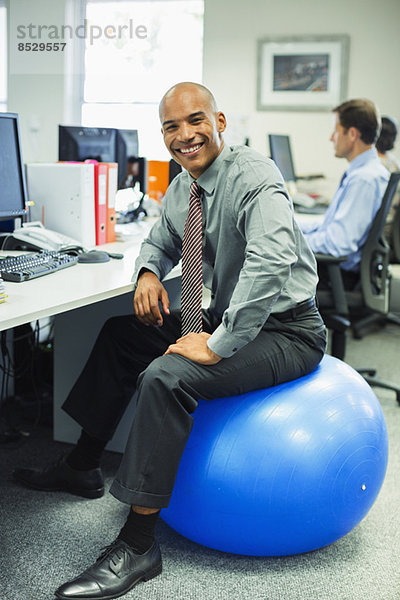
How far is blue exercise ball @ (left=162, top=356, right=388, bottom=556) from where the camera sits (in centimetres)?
158

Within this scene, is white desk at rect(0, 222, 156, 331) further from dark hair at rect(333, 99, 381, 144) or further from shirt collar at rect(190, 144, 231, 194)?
dark hair at rect(333, 99, 381, 144)

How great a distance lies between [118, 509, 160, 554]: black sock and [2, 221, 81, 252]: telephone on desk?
0.98 meters

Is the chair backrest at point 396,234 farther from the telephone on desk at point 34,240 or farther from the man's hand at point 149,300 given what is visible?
the man's hand at point 149,300

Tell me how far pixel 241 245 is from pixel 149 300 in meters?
0.31

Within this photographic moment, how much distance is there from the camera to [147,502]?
5.05ft

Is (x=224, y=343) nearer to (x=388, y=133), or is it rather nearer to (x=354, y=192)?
(x=354, y=192)

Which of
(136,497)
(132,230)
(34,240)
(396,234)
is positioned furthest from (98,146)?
(396,234)

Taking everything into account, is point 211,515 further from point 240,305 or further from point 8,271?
point 8,271

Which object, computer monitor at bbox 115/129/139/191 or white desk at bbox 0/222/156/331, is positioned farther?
computer monitor at bbox 115/129/139/191

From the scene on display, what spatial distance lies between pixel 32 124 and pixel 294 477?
15.0 ft

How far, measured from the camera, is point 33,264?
6.39 ft

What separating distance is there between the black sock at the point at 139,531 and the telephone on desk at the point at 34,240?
982mm

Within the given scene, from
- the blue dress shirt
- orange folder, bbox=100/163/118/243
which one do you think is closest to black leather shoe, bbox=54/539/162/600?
orange folder, bbox=100/163/118/243

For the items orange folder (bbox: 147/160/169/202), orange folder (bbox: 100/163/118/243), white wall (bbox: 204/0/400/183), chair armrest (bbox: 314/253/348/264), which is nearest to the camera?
orange folder (bbox: 100/163/118/243)
